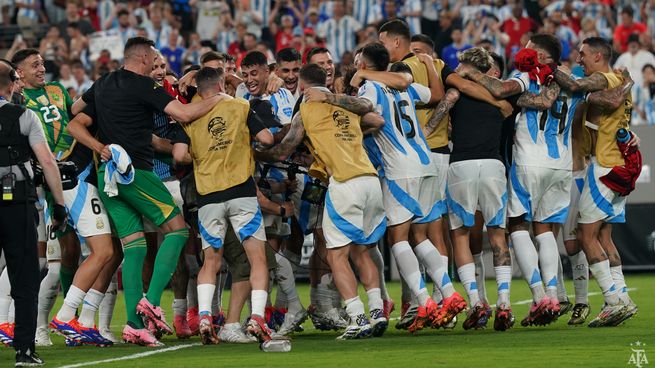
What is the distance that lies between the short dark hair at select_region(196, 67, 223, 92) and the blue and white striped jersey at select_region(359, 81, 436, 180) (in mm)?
1316

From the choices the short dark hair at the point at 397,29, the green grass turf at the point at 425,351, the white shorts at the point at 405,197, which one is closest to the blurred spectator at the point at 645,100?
the green grass turf at the point at 425,351

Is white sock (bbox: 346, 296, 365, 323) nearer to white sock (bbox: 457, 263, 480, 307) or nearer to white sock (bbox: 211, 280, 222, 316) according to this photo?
white sock (bbox: 457, 263, 480, 307)

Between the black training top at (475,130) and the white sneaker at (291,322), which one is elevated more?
the black training top at (475,130)

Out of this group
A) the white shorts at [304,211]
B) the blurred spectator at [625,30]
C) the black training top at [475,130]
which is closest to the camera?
the black training top at [475,130]

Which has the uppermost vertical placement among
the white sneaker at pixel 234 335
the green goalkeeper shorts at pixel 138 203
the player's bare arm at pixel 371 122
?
the player's bare arm at pixel 371 122

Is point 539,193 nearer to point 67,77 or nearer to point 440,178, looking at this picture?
point 440,178

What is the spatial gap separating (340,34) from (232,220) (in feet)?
48.2

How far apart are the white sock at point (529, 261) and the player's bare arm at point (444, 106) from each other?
1277mm

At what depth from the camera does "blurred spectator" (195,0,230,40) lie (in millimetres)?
26594

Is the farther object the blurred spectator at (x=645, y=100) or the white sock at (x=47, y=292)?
the blurred spectator at (x=645, y=100)

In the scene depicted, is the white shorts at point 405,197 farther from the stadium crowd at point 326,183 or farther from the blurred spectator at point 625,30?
the blurred spectator at point 625,30

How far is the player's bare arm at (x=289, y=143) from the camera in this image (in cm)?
1098

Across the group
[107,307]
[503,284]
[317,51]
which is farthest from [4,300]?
[503,284]

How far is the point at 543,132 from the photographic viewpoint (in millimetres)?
11836
